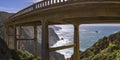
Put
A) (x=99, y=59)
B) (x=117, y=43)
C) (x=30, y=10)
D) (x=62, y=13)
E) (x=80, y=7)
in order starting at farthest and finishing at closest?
(x=117, y=43) → (x=99, y=59) → (x=30, y=10) → (x=62, y=13) → (x=80, y=7)

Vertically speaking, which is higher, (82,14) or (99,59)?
(82,14)

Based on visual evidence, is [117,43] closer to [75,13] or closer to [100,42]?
[100,42]

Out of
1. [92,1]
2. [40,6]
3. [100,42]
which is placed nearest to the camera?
[92,1]

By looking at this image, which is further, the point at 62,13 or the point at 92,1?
the point at 62,13

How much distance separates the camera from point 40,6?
25.7 m

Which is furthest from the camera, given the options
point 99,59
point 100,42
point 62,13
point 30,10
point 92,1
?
point 100,42

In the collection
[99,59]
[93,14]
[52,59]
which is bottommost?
[52,59]

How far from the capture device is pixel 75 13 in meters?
20.5

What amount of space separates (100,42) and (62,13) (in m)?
24.6

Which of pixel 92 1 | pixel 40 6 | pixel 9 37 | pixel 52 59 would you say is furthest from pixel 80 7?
pixel 52 59

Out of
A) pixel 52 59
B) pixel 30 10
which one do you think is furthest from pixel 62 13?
pixel 52 59

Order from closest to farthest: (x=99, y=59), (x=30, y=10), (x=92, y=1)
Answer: (x=92, y=1)
(x=30, y=10)
(x=99, y=59)

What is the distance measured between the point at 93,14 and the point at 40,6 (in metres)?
8.73

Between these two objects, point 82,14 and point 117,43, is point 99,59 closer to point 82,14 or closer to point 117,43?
point 117,43
